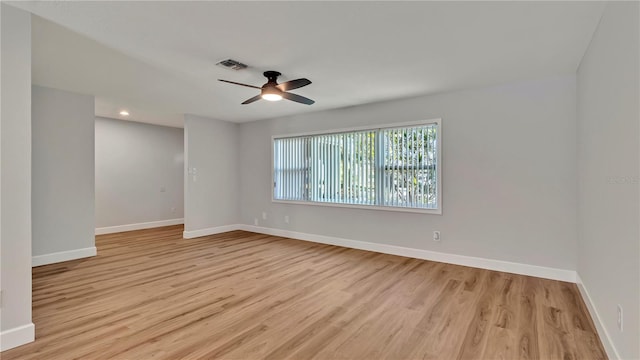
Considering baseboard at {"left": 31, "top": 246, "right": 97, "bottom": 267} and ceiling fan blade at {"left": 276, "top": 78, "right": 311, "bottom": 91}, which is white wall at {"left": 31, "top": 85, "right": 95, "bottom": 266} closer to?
baseboard at {"left": 31, "top": 246, "right": 97, "bottom": 267}

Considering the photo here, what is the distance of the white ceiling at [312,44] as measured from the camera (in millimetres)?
2141

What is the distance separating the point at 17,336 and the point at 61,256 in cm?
255

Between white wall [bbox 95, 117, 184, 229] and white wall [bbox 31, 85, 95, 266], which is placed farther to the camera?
white wall [bbox 95, 117, 184, 229]

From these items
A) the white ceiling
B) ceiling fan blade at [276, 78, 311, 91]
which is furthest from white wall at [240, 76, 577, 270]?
ceiling fan blade at [276, 78, 311, 91]

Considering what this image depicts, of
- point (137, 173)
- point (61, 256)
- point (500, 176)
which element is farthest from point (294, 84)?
point (137, 173)

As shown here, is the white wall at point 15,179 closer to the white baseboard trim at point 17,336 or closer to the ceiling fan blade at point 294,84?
the white baseboard trim at point 17,336

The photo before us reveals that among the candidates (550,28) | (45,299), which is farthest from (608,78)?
(45,299)

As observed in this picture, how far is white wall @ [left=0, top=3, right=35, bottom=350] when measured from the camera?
2.06m

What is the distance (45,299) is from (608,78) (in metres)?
Result: 5.10

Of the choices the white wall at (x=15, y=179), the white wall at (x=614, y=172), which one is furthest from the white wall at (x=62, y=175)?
the white wall at (x=614, y=172)

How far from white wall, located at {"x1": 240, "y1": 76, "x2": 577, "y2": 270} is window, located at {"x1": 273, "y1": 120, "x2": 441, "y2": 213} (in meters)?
0.18

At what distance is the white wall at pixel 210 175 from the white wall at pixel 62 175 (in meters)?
1.61

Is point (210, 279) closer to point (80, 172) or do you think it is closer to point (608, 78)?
point (80, 172)

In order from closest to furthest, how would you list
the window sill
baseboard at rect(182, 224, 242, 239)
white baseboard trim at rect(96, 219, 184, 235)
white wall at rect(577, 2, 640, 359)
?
white wall at rect(577, 2, 640, 359)
the window sill
baseboard at rect(182, 224, 242, 239)
white baseboard trim at rect(96, 219, 184, 235)
